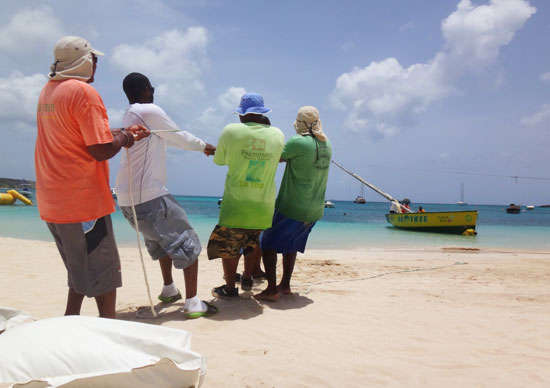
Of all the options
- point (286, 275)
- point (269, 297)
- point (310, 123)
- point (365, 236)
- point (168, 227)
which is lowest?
point (365, 236)

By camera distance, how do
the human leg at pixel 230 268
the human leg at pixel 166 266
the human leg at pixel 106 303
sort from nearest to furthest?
the human leg at pixel 106 303 < the human leg at pixel 166 266 < the human leg at pixel 230 268

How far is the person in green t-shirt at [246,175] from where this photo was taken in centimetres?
350

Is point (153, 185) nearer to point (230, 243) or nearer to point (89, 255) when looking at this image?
point (89, 255)

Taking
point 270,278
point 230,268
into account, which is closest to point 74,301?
point 230,268

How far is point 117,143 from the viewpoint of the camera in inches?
99.0

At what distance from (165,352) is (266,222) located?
6.05ft

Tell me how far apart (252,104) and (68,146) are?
5.46 feet

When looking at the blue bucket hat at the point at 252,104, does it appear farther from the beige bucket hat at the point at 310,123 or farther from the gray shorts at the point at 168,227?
the gray shorts at the point at 168,227

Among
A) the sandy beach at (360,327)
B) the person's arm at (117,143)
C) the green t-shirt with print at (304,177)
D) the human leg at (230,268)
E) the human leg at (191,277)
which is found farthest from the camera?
the green t-shirt with print at (304,177)

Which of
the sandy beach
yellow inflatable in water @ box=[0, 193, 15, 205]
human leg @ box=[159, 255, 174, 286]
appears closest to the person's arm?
human leg @ box=[159, 255, 174, 286]

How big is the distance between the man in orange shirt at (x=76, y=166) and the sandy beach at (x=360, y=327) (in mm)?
920

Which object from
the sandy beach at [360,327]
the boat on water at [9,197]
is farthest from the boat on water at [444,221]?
the boat on water at [9,197]

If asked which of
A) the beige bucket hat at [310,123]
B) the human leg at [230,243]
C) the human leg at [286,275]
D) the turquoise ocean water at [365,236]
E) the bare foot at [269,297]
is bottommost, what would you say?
the turquoise ocean water at [365,236]

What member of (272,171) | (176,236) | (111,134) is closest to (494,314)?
(272,171)
